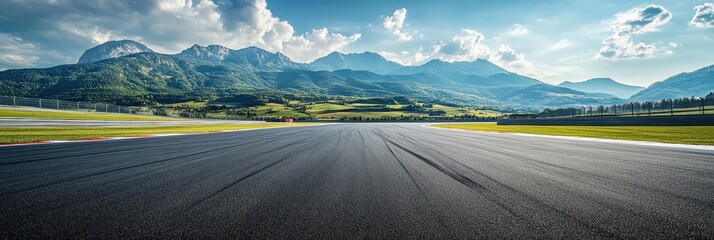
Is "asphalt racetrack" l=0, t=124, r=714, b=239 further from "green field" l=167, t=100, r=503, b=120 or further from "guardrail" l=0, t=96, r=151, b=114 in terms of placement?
"green field" l=167, t=100, r=503, b=120

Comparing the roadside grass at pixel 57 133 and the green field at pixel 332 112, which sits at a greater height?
the green field at pixel 332 112

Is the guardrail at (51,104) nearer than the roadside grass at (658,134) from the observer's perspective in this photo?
No

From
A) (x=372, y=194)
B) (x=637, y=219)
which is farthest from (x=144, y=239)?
(x=637, y=219)

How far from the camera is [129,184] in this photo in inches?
195

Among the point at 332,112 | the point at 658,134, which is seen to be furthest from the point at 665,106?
the point at 332,112

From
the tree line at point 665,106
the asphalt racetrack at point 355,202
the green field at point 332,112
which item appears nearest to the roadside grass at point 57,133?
the asphalt racetrack at point 355,202

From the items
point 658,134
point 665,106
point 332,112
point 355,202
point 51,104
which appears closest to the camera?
point 355,202

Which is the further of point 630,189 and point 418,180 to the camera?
point 418,180

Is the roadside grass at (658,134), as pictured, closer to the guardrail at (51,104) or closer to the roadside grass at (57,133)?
the roadside grass at (57,133)

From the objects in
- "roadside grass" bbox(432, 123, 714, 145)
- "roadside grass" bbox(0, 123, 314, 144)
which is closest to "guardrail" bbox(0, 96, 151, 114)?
"roadside grass" bbox(0, 123, 314, 144)

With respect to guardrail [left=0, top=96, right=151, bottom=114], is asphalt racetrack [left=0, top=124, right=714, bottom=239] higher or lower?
lower

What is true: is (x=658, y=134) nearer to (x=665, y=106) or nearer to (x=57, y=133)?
(x=665, y=106)

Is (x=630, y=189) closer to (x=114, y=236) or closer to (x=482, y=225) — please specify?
(x=482, y=225)

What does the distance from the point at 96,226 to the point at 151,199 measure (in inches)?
42.5
